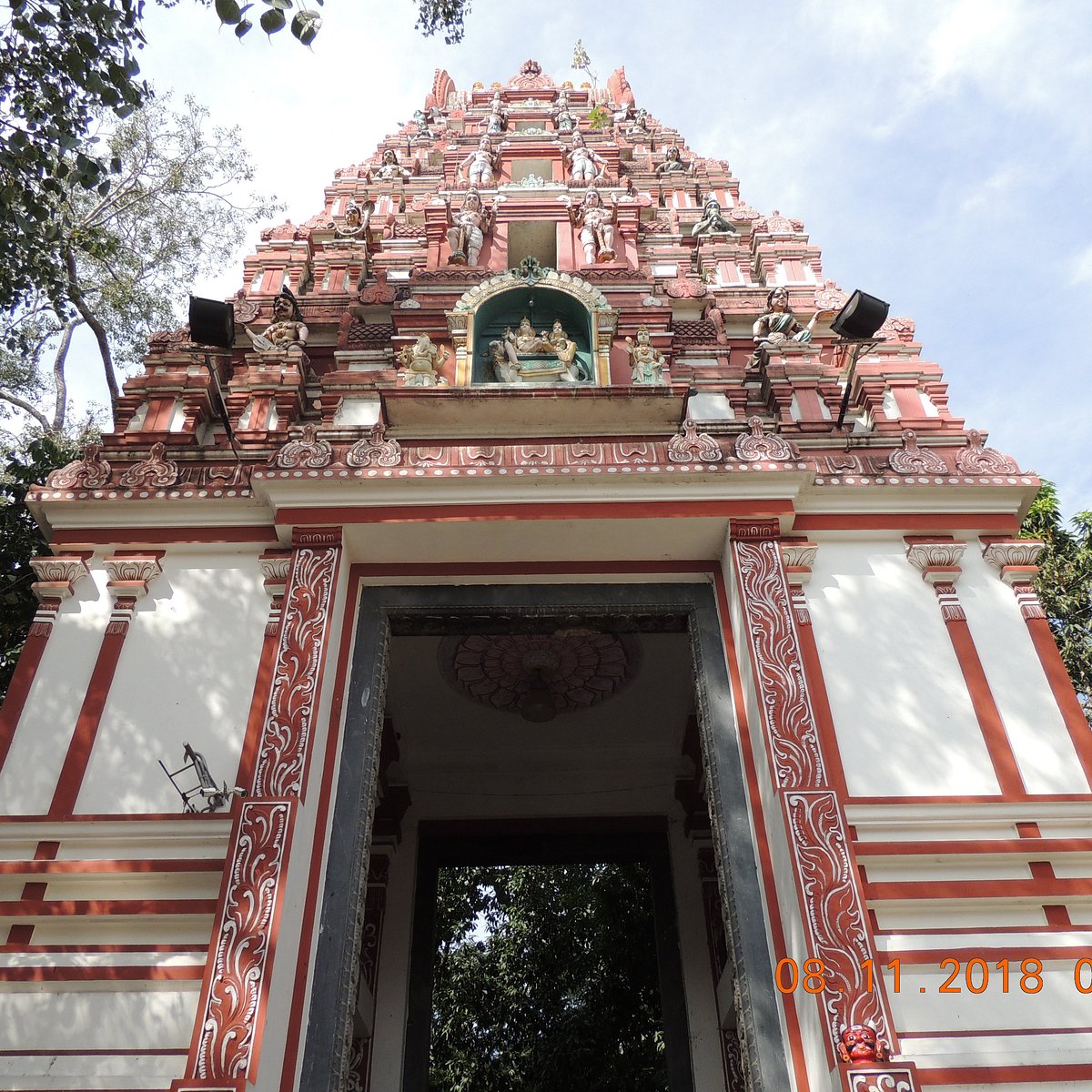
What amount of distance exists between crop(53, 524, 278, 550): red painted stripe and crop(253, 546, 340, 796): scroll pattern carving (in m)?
0.56

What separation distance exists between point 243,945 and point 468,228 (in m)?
7.88

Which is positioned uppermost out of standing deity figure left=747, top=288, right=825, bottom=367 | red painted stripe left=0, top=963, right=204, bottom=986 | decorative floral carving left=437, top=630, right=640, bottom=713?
standing deity figure left=747, top=288, right=825, bottom=367

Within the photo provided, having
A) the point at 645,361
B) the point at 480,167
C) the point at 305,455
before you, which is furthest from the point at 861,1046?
the point at 480,167

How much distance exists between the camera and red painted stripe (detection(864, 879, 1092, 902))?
545 cm

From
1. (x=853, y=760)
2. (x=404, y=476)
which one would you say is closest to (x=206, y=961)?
(x=404, y=476)

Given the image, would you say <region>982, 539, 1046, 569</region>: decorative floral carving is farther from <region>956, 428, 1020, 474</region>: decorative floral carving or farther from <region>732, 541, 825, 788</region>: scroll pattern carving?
<region>732, 541, 825, 788</region>: scroll pattern carving

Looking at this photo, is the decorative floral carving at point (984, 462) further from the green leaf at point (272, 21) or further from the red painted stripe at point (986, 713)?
the green leaf at point (272, 21)

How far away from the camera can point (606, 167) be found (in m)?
12.9

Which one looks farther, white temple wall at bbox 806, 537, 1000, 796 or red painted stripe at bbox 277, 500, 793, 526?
red painted stripe at bbox 277, 500, 793, 526

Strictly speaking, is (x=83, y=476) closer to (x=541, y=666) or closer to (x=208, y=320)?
(x=208, y=320)

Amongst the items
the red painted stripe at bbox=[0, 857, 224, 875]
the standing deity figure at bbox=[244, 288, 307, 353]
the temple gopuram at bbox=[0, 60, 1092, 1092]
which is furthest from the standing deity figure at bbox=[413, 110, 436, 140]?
the red painted stripe at bbox=[0, 857, 224, 875]

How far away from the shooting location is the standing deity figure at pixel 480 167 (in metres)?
12.3

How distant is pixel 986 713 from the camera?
6.23m

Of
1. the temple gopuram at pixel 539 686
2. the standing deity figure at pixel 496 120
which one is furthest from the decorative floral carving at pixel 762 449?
the standing deity figure at pixel 496 120
